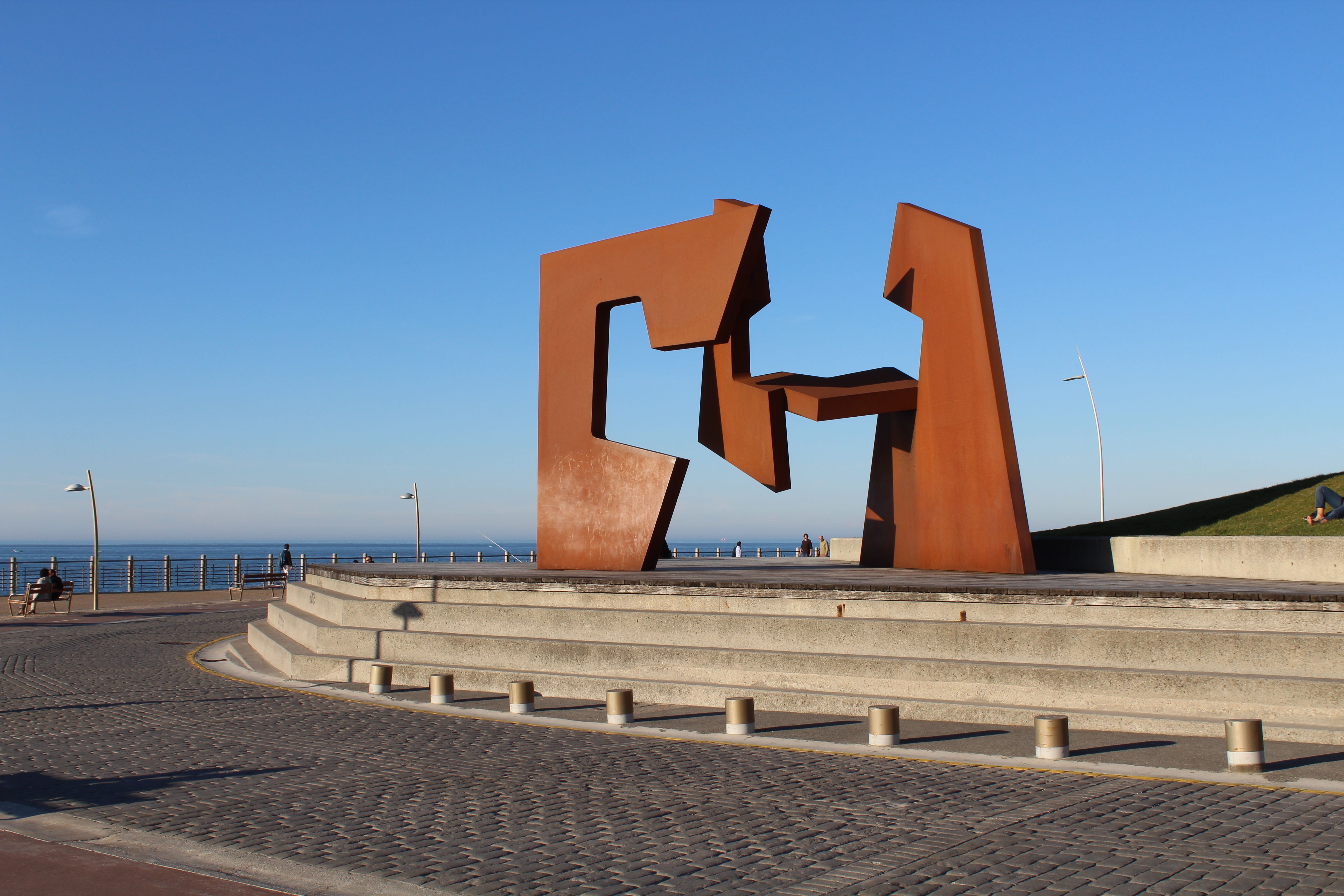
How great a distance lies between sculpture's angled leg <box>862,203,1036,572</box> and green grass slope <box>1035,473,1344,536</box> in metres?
5.29

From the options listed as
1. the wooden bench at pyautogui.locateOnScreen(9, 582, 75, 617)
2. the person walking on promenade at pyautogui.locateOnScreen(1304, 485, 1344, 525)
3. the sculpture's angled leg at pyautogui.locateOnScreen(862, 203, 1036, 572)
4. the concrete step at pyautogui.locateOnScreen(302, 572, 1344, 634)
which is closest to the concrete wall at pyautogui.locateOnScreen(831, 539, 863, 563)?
the sculpture's angled leg at pyautogui.locateOnScreen(862, 203, 1036, 572)

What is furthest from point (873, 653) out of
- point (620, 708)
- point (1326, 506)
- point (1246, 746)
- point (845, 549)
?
point (845, 549)

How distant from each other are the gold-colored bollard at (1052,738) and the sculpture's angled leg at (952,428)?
18.3ft

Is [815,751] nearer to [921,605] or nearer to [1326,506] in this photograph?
[921,605]

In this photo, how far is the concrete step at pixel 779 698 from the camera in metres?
8.73

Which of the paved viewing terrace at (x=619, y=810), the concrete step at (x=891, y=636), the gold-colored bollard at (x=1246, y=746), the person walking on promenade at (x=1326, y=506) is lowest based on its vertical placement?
the paved viewing terrace at (x=619, y=810)

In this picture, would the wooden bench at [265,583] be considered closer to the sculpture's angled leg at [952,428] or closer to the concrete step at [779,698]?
the concrete step at [779,698]

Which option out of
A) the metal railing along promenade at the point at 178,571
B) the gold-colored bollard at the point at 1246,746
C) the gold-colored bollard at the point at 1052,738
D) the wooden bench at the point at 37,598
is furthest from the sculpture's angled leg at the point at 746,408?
the wooden bench at the point at 37,598

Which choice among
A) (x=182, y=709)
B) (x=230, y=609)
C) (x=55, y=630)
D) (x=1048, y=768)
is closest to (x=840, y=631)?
(x=1048, y=768)

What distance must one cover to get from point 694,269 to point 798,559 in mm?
13341

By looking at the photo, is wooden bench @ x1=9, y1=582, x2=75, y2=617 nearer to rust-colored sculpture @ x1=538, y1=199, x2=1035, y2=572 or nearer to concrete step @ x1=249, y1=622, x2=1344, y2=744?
concrete step @ x1=249, y1=622, x2=1344, y2=744

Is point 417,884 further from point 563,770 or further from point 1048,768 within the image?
point 1048,768

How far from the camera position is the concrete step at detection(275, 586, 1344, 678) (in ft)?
29.7

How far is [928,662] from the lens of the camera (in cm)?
1012
